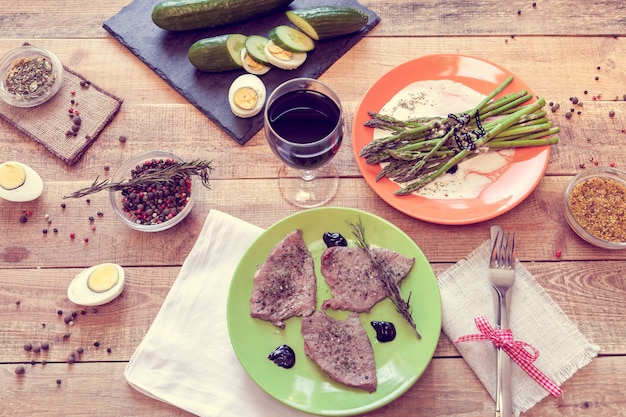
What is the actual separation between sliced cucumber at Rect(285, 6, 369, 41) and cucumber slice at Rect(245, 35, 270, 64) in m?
0.17

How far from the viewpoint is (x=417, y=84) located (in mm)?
2385

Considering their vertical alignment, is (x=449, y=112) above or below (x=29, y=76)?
above

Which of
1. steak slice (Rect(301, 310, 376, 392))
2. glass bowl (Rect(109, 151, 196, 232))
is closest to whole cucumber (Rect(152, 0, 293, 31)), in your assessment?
glass bowl (Rect(109, 151, 196, 232))

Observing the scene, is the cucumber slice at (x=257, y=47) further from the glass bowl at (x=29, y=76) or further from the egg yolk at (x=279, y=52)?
the glass bowl at (x=29, y=76)

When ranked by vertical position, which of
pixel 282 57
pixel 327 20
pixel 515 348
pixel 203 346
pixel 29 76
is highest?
pixel 327 20

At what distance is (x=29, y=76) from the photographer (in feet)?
8.08

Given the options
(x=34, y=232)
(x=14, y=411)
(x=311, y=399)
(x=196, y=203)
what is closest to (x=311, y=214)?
(x=196, y=203)

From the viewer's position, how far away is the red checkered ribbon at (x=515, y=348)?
1911 mm

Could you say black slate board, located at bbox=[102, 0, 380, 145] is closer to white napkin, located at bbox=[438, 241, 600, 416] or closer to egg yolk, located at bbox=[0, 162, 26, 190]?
egg yolk, located at bbox=[0, 162, 26, 190]

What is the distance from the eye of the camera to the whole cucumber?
2.53 meters

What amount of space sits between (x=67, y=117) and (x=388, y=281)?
161cm

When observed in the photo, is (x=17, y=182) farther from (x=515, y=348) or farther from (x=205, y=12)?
(x=515, y=348)

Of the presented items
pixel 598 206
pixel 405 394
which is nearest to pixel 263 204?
pixel 405 394

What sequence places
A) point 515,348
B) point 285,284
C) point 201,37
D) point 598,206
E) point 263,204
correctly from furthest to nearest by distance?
point 201,37
point 263,204
point 598,206
point 285,284
point 515,348
